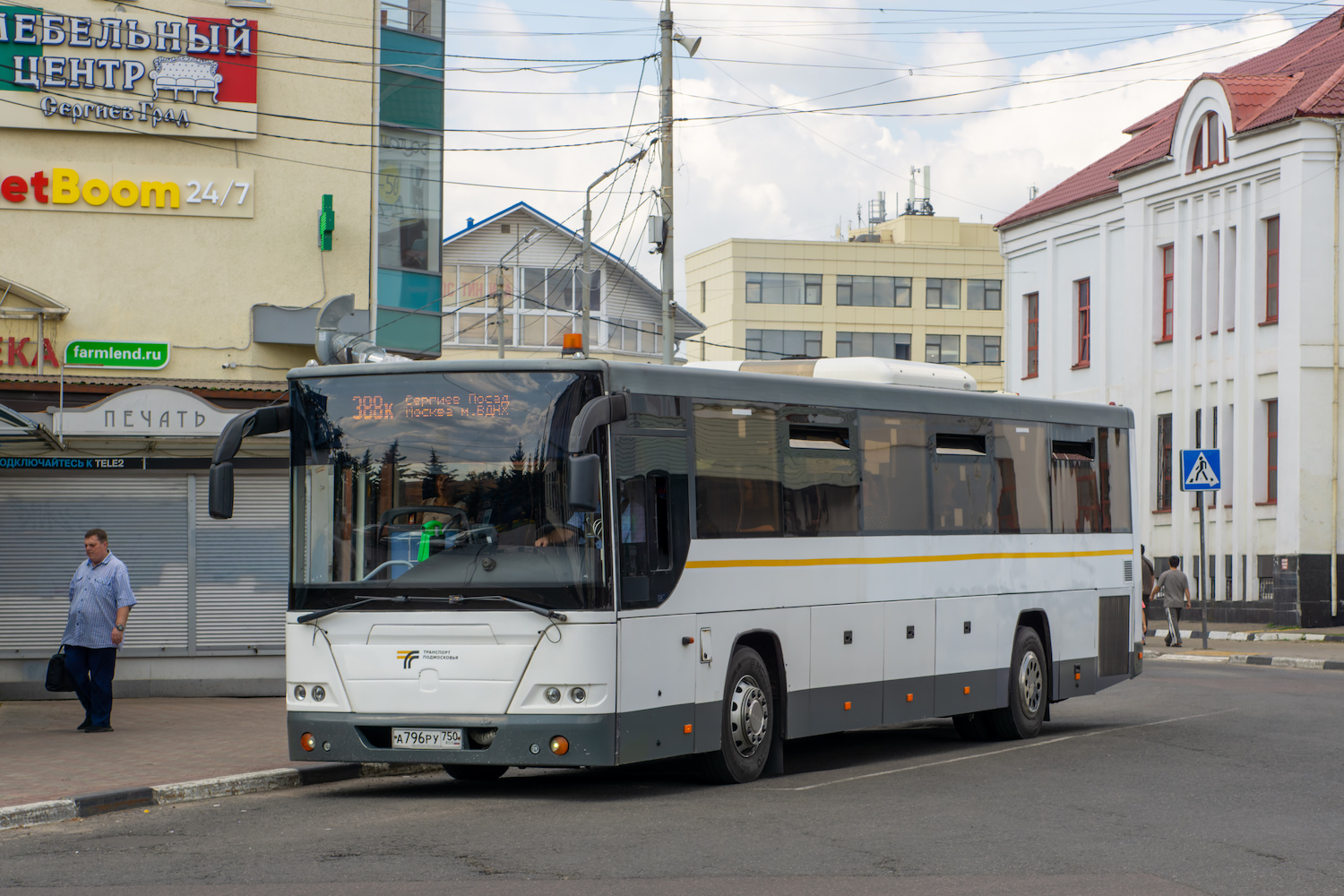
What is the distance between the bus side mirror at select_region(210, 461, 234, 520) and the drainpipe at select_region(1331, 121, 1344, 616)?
2808 cm

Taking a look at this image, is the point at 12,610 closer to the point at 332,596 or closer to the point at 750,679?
the point at 332,596

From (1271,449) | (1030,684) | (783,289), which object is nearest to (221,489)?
(1030,684)

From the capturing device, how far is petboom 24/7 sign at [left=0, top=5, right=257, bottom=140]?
78.8 ft

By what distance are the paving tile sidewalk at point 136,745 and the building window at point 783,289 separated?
260ft

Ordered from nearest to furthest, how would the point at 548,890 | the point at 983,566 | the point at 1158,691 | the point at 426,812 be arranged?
the point at 548,890, the point at 426,812, the point at 983,566, the point at 1158,691

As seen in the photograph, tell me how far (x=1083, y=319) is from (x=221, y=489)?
36264 millimetres

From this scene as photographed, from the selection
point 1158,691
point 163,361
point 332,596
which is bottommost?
point 1158,691

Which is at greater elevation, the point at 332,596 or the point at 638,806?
the point at 332,596

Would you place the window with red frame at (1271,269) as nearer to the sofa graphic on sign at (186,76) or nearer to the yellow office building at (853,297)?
the sofa graphic on sign at (186,76)

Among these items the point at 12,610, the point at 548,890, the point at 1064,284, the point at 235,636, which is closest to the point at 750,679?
the point at 548,890

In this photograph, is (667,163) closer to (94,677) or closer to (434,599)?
(94,677)

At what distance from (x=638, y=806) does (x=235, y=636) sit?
8943 mm

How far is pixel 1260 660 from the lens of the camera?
2747cm

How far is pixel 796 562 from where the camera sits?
13117mm
